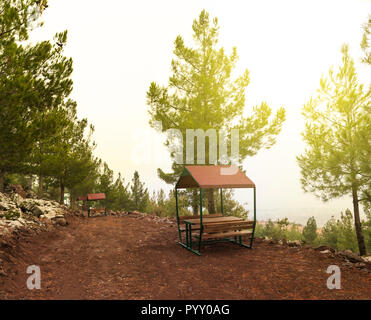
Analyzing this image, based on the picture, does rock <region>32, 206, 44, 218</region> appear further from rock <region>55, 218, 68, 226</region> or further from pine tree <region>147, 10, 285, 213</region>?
pine tree <region>147, 10, 285, 213</region>

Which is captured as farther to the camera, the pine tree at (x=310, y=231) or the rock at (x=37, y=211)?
the pine tree at (x=310, y=231)

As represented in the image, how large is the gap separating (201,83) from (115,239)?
9248mm

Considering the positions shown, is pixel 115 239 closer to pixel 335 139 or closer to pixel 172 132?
pixel 172 132

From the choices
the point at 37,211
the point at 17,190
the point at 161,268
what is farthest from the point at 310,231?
the point at 17,190

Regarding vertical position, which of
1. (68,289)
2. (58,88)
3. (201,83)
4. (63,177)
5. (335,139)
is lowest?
(68,289)

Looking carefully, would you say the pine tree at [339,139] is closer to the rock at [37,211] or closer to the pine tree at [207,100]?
the pine tree at [207,100]

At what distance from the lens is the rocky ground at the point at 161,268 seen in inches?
194

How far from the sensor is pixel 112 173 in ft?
91.5

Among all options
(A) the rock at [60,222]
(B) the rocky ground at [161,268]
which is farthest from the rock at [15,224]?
(A) the rock at [60,222]

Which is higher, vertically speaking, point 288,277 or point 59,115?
point 59,115

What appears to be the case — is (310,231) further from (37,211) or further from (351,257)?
(37,211)

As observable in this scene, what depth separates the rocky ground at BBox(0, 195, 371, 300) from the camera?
493 cm
